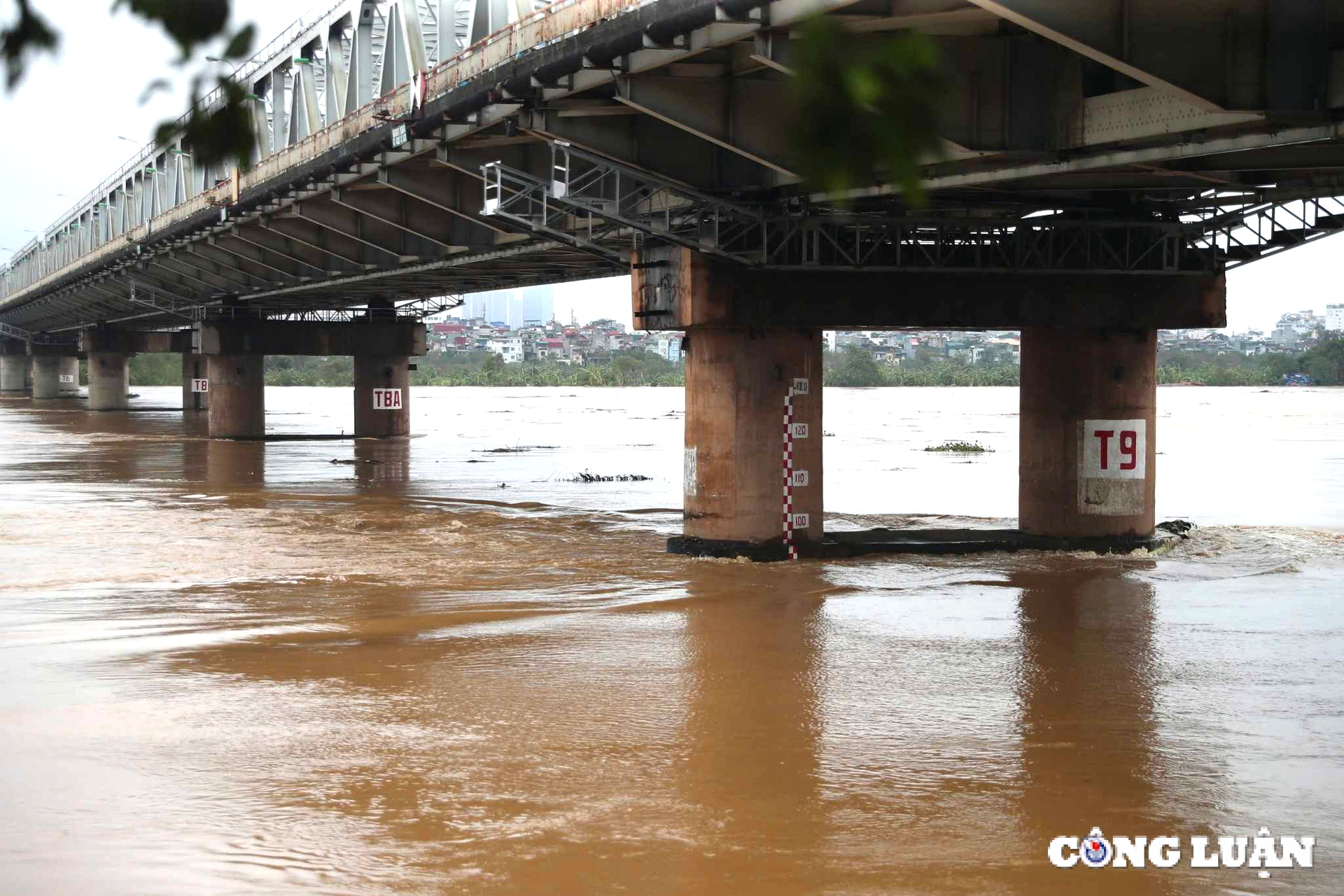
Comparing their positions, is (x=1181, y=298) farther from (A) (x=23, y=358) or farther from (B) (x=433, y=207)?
(A) (x=23, y=358)

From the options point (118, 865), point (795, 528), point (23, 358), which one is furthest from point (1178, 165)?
point (23, 358)

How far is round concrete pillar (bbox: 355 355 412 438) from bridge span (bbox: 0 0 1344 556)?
24.9 m

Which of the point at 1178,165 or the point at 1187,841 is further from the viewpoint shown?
the point at 1178,165

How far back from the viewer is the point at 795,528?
78.6 feet

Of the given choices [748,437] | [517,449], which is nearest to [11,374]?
[517,449]

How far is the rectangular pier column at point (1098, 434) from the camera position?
2497 centimetres

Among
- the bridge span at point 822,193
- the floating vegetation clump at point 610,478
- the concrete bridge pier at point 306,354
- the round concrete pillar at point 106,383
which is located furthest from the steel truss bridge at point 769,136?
the round concrete pillar at point 106,383

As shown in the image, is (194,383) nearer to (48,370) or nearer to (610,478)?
(48,370)

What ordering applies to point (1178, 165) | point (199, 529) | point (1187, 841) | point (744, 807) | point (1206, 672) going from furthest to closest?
point (199, 529)
point (1178, 165)
point (1206, 672)
point (744, 807)
point (1187, 841)

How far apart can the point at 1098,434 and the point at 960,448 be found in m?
29.3

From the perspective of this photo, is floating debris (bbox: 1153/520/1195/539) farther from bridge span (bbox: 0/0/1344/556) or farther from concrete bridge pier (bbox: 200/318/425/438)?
concrete bridge pier (bbox: 200/318/425/438)

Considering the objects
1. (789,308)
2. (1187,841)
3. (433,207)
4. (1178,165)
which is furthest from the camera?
(433,207)

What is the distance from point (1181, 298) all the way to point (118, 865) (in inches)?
803

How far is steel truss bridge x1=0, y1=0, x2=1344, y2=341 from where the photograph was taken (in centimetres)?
1392
